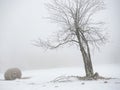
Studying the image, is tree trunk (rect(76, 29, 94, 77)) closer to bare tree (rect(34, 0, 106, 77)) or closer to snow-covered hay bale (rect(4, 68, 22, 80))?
bare tree (rect(34, 0, 106, 77))

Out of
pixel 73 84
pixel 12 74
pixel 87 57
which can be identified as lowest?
pixel 12 74

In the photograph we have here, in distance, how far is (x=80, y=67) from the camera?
54.3ft

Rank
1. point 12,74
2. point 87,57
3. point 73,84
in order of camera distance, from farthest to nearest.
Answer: point 12,74 < point 87,57 < point 73,84

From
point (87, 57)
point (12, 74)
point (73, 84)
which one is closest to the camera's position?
point (73, 84)

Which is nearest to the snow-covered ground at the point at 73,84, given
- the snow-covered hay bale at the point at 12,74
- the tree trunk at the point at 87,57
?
the tree trunk at the point at 87,57

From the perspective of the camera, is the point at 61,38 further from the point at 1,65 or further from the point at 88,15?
the point at 1,65

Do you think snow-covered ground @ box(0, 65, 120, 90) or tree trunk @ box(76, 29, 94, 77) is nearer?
snow-covered ground @ box(0, 65, 120, 90)

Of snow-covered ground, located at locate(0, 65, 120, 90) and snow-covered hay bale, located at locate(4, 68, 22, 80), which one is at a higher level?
snow-covered ground, located at locate(0, 65, 120, 90)

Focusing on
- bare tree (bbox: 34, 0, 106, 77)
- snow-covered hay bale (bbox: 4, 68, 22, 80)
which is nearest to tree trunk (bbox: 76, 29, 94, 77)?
bare tree (bbox: 34, 0, 106, 77)

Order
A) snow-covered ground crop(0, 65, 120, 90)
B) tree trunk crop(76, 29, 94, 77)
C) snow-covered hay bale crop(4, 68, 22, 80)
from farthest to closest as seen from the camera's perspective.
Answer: snow-covered hay bale crop(4, 68, 22, 80) → tree trunk crop(76, 29, 94, 77) → snow-covered ground crop(0, 65, 120, 90)

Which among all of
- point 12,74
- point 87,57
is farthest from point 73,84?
point 12,74

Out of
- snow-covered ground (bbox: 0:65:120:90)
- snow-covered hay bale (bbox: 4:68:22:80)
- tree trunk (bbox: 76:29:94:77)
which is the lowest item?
snow-covered hay bale (bbox: 4:68:22:80)

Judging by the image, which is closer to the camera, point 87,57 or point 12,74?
point 87,57

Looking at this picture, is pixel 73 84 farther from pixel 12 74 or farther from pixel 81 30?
pixel 12 74
